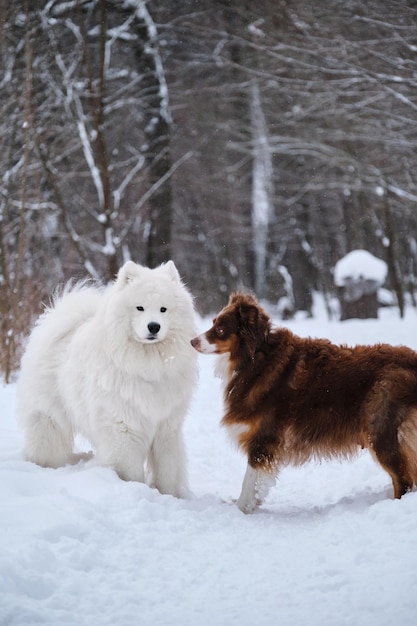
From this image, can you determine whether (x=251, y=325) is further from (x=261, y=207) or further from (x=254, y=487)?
(x=261, y=207)

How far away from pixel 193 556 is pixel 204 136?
666 inches

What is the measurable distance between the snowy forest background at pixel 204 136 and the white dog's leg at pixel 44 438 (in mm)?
3902

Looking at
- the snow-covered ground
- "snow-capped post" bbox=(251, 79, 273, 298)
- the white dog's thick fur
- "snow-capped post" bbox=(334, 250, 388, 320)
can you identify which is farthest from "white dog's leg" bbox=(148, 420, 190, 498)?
"snow-capped post" bbox=(251, 79, 273, 298)

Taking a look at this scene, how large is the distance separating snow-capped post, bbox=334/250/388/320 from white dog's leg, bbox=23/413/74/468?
9580 millimetres

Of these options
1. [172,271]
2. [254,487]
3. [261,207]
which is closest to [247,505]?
[254,487]

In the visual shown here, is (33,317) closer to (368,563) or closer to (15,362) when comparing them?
(15,362)

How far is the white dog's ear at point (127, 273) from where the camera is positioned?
5055mm

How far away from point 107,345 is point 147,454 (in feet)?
3.18

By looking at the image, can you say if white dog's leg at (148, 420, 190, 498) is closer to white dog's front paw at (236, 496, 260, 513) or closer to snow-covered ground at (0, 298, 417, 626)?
snow-covered ground at (0, 298, 417, 626)

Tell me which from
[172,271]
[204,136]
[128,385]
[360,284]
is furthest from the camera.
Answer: [204,136]

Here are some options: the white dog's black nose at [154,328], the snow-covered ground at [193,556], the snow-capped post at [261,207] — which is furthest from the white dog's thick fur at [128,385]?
the snow-capped post at [261,207]

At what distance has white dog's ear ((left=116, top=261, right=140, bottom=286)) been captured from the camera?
16.6ft

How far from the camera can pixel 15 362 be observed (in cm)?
960

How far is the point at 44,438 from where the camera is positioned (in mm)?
5430
